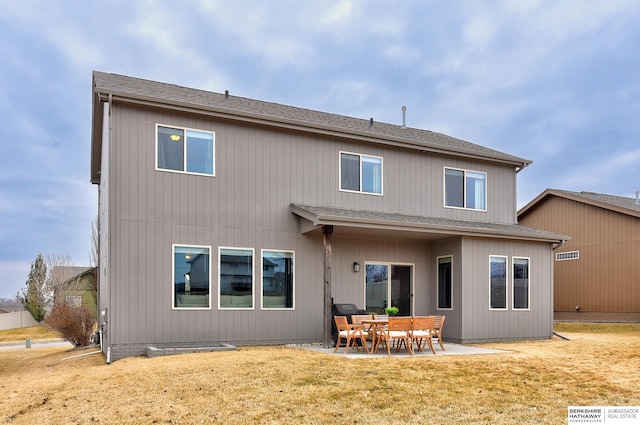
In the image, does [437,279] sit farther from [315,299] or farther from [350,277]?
[315,299]

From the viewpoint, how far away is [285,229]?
1197cm

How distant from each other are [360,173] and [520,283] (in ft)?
16.7

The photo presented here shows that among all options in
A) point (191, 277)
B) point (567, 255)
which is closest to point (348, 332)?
point (191, 277)

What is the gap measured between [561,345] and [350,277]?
5084 millimetres

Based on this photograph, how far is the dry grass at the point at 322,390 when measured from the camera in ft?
18.3

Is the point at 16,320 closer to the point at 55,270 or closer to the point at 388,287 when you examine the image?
the point at 55,270

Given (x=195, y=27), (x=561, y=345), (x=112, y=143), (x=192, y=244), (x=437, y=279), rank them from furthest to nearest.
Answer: (x=195, y=27)
(x=437, y=279)
(x=561, y=345)
(x=192, y=244)
(x=112, y=143)

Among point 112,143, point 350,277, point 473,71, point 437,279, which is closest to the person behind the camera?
point 112,143

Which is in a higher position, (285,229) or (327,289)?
(285,229)

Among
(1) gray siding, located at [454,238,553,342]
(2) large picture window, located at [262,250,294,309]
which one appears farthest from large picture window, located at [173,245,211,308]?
(1) gray siding, located at [454,238,553,342]

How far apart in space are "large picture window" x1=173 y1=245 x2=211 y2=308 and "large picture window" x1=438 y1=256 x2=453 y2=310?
6.01m

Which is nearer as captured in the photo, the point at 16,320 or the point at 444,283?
the point at 444,283

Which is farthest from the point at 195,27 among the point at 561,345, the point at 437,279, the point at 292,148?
the point at 561,345

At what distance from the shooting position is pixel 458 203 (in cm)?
1438
